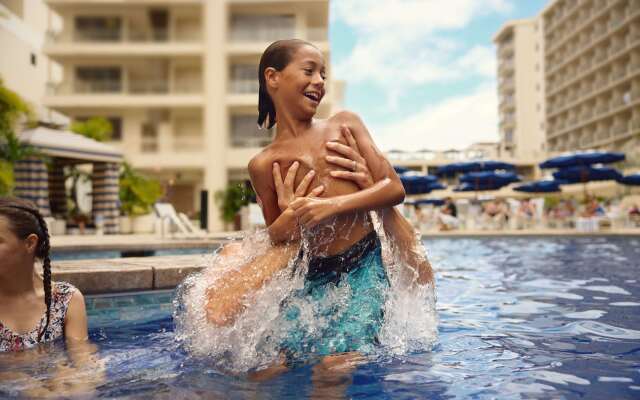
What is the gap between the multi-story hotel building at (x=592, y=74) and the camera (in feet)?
147

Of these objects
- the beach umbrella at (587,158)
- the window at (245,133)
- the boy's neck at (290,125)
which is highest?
the window at (245,133)

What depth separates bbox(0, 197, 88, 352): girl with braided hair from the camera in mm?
2377

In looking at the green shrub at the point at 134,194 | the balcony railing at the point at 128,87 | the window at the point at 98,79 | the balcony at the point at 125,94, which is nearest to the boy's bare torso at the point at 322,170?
the green shrub at the point at 134,194

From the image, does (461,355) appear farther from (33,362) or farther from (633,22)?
(633,22)

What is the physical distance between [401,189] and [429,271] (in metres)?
0.51

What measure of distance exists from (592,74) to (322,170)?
56.9 m

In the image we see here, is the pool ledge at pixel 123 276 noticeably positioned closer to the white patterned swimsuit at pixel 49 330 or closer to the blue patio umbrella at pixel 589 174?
the white patterned swimsuit at pixel 49 330

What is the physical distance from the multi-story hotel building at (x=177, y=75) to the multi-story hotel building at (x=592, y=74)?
25921mm

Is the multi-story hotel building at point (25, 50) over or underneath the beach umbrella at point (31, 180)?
over

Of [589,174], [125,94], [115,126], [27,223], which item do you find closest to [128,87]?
[125,94]

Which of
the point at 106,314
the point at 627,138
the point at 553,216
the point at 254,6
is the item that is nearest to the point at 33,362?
the point at 106,314

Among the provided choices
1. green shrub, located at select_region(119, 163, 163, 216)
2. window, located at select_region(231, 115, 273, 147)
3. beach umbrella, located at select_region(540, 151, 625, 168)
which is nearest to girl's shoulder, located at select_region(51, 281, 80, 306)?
green shrub, located at select_region(119, 163, 163, 216)

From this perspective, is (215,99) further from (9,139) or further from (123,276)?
(123,276)

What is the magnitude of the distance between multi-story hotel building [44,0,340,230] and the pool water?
2228 cm
